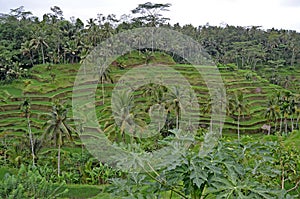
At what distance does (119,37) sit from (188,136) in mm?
39477

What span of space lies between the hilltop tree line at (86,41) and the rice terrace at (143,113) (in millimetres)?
168

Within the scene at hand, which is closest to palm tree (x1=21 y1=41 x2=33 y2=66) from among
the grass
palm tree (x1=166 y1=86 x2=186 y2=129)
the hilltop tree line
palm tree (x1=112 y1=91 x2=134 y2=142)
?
the hilltop tree line

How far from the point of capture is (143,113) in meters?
21.8

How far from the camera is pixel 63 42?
4156 centimetres

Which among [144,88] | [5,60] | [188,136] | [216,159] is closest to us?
[216,159]

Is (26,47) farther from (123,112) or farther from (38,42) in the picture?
(123,112)

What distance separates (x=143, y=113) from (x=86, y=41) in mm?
22684

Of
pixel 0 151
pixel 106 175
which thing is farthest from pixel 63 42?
pixel 106 175

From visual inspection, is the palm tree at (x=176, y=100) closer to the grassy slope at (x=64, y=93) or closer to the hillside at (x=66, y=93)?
the hillside at (x=66, y=93)

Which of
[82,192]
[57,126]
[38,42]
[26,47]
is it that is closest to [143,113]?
[57,126]

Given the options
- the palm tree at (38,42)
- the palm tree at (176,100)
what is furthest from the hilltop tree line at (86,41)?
the palm tree at (176,100)

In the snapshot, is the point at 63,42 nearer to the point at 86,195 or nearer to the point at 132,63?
the point at 132,63

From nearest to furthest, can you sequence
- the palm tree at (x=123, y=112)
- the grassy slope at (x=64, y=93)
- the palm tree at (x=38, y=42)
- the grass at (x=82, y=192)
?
the grass at (x=82, y=192)
the palm tree at (x=123, y=112)
the grassy slope at (x=64, y=93)
the palm tree at (x=38, y=42)

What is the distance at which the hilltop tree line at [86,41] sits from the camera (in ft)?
128
